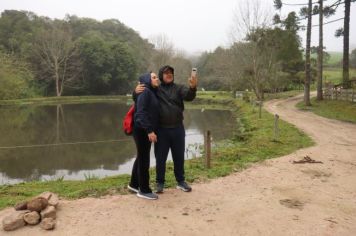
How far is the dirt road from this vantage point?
436 cm

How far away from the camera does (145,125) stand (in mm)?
4930

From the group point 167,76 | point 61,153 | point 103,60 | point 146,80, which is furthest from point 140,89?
point 103,60

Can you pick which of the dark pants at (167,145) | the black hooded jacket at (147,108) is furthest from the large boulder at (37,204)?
the dark pants at (167,145)

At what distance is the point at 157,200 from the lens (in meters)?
5.25

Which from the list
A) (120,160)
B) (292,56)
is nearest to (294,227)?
(120,160)

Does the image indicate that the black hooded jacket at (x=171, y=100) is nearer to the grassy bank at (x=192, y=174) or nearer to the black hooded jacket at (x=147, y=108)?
the black hooded jacket at (x=147, y=108)

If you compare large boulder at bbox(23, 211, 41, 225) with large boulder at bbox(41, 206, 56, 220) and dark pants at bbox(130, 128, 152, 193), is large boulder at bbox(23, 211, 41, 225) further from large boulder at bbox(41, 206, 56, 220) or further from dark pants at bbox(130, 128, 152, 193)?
dark pants at bbox(130, 128, 152, 193)

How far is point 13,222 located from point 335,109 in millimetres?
18544

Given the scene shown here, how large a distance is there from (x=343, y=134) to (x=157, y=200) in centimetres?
921

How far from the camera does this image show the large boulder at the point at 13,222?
4254 mm

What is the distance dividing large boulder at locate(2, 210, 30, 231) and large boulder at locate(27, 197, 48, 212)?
0.13 meters

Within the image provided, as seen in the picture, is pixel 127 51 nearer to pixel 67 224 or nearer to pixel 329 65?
pixel 329 65

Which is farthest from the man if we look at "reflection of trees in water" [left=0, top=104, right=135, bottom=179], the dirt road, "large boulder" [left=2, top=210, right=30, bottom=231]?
"reflection of trees in water" [left=0, top=104, right=135, bottom=179]

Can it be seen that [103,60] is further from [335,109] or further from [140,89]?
[140,89]
